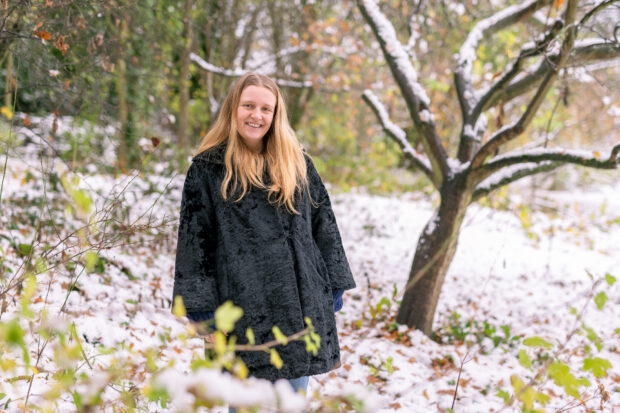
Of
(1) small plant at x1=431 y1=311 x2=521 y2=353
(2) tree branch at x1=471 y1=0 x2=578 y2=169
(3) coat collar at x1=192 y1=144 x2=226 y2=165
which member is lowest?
(1) small plant at x1=431 y1=311 x2=521 y2=353

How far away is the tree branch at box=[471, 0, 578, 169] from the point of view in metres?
3.02

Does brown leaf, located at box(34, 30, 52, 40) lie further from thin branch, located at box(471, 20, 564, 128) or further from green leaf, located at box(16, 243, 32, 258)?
thin branch, located at box(471, 20, 564, 128)

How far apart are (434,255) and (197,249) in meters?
2.64

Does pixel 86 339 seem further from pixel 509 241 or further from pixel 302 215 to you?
pixel 509 241

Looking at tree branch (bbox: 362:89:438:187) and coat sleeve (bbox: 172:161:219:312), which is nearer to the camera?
coat sleeve (bbox: 172:161:219:312)

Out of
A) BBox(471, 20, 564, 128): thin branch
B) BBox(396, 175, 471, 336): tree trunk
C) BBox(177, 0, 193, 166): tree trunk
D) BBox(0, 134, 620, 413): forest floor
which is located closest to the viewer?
BBox(0, 134, 620, 413): forest floor

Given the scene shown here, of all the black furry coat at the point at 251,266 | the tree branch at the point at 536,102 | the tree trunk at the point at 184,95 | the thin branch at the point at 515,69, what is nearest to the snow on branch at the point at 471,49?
the thin branch at the point at 515,69

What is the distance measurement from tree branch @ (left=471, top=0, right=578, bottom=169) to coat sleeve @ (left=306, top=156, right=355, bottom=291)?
2.01m

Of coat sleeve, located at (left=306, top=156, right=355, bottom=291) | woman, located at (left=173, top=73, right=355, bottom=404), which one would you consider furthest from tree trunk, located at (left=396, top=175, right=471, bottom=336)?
woman, located at (left=173, top=73, right=355, bottom=404)

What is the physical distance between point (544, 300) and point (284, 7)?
6.76 m

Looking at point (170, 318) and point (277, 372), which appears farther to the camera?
point (170, 318)

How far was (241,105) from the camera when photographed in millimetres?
2051

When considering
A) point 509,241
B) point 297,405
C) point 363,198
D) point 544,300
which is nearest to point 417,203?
point 363,198

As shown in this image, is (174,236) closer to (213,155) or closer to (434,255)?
(434,255)
